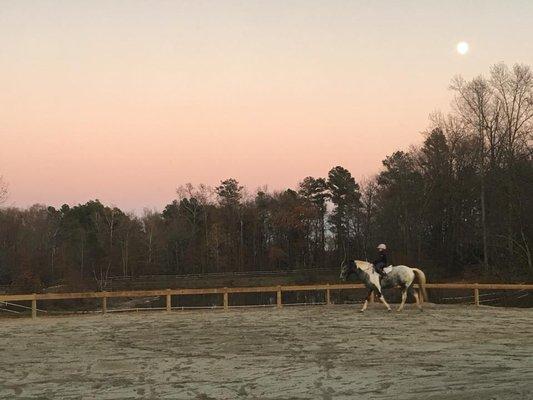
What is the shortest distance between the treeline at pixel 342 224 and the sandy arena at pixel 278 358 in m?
20.5

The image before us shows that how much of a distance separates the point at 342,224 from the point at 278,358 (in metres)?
69.8

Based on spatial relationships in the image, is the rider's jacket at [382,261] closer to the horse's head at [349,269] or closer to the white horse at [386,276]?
the white horse at [386,276]

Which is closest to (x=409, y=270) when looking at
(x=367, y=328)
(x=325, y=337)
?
(x=367, y=328)

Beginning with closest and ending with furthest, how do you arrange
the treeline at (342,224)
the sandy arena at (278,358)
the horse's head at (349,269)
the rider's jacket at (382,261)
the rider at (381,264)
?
the sandy arena at (278,358) → the rider at (381,264) → the rider's jacket at (382,261) → the horse's head at (349,269) → the treeline at (342,224)

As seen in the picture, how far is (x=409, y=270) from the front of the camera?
19047 mm

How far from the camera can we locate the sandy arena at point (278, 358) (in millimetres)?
8375

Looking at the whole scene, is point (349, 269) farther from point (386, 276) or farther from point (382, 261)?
point (386, 276)

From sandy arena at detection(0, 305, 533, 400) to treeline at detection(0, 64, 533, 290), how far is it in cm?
2050

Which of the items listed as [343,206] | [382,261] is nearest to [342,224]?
[343,206]

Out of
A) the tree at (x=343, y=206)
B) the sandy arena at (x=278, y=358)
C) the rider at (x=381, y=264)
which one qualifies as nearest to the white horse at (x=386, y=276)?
the rider at (x=381, y=264)

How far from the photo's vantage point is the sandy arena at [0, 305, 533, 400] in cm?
838

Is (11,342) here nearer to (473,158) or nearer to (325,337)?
(325,337)

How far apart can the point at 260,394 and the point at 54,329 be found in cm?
1074

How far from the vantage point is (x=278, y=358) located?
432 inches
